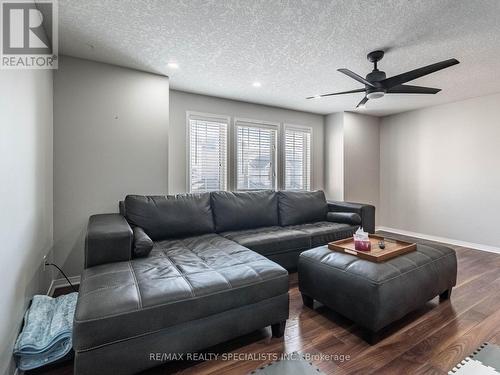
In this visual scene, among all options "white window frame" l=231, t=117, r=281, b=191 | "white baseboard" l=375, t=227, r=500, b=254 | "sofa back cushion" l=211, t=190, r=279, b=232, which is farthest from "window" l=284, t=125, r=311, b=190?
"white baseboard" l=375, t=227, r=500, b=254

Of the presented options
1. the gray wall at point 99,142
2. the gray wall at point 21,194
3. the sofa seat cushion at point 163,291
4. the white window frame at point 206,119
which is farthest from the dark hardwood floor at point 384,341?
the white window frame at point 206,119

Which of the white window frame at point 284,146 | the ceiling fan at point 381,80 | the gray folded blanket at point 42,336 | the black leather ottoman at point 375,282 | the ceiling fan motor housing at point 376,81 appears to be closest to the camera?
the gray folded blanket at point 42,336

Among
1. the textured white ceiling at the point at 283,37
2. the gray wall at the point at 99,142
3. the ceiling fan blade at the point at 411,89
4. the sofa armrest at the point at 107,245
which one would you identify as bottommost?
the sofa armrest at the point at 107,245

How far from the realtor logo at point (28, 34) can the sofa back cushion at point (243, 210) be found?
6.94 feet

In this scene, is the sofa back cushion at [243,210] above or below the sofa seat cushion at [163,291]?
above

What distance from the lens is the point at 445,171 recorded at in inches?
174

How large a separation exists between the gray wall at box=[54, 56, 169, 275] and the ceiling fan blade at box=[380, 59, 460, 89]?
8.51ft

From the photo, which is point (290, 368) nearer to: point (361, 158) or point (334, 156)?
point (334, 156)

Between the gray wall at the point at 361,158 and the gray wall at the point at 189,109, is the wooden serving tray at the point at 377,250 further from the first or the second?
the gray wall at the point at 361,158

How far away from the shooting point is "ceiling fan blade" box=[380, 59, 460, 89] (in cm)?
203

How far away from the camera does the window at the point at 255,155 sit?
14.1 feet

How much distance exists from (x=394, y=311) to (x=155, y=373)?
1.64 m

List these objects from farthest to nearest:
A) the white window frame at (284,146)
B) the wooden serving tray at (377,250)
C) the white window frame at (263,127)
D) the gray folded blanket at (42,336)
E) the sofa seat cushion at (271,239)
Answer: the white window frame at (284,146) → the white window frame at (263,127) → the sofa seat cushion at (271,239) → the wooden serving tray at (377,250) → the gray folded blanket at (42,336)

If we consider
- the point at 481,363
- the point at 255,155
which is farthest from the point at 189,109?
the point at 481,363
